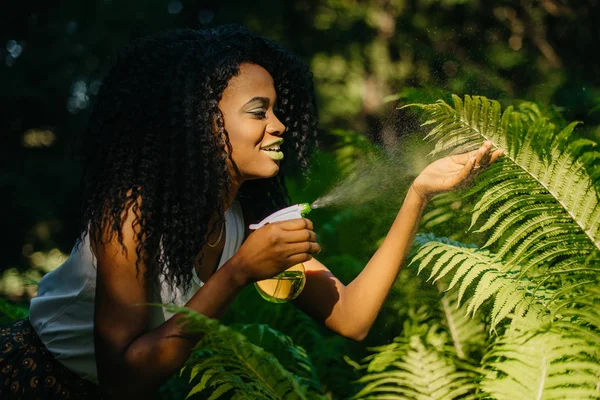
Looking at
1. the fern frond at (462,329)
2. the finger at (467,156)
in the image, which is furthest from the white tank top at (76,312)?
the fern frond at (462,329)

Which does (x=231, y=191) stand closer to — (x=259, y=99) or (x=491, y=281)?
(x=259, y=99)

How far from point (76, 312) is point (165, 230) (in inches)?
14.7

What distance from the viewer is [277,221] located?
1.94 metres

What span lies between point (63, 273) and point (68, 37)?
763cm

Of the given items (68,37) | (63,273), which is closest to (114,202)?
(63,273)

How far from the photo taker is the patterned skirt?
2.00 meters

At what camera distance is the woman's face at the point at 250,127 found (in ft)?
6.84

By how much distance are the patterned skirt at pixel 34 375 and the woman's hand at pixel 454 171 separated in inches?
45.7

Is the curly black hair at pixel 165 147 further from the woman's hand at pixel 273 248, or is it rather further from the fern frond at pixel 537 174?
the fern frond at pixel 537 174

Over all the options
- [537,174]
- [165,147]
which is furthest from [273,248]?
[537,174]

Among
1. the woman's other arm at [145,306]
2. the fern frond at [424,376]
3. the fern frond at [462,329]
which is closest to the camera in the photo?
the woman's other arm at [145,306]

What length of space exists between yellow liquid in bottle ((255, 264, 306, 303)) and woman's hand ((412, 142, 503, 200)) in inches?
17.4

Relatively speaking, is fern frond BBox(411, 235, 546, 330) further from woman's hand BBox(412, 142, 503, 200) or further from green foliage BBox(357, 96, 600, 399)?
woman's hand BBox(412, 142, 503, 200)

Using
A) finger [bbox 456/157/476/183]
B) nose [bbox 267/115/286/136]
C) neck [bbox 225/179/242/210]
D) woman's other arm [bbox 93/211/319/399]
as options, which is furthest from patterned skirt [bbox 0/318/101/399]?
finger [bbox 456/157/476/183]
